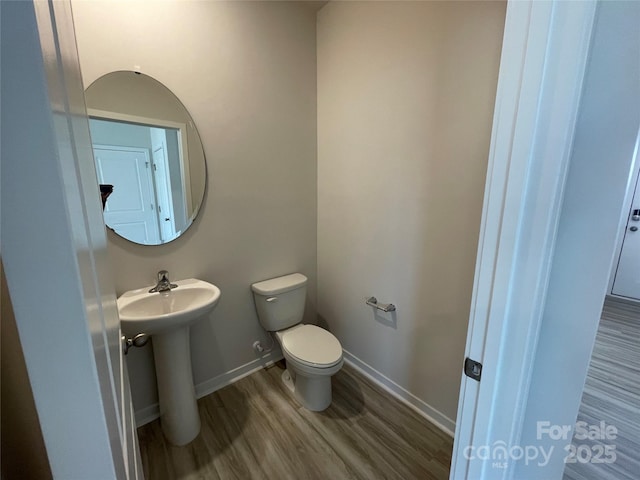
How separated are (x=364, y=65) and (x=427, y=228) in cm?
106

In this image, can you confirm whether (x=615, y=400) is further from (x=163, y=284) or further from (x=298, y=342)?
(x=163, y=284)

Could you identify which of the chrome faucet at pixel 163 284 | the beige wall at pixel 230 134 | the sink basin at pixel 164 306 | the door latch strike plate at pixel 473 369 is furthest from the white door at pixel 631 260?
the chrome faucet at pixel 163 284

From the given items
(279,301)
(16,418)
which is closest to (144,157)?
(279,301)

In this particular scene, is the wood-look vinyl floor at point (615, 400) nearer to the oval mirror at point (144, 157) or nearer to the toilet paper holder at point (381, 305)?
the toilet paper holder at point (381, 305)

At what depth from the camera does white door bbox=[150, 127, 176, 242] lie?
4.85 feet

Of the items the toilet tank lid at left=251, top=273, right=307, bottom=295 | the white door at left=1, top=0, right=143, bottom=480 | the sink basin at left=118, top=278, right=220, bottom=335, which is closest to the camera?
the white door at left=1, top=0, right=143, bottom=480

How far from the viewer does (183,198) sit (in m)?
1.57

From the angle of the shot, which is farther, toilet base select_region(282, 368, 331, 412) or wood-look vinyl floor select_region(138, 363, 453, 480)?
toilet base select_region(282, 368, 331, 412)

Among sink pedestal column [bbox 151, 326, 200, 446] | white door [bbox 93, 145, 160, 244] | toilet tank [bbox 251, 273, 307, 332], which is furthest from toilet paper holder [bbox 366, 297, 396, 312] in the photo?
white door [bbox 93, 145, 160, 244]

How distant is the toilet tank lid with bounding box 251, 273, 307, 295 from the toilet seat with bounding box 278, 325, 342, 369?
0.98ft

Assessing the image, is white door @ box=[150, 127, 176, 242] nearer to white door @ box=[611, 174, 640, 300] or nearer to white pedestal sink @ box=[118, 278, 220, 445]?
white pedestal sink @ box=[118, 278, 220, 445]

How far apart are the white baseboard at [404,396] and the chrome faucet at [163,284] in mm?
1376

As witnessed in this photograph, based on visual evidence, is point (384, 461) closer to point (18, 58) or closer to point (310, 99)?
point (18, 58)

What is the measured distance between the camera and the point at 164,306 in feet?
4.81
